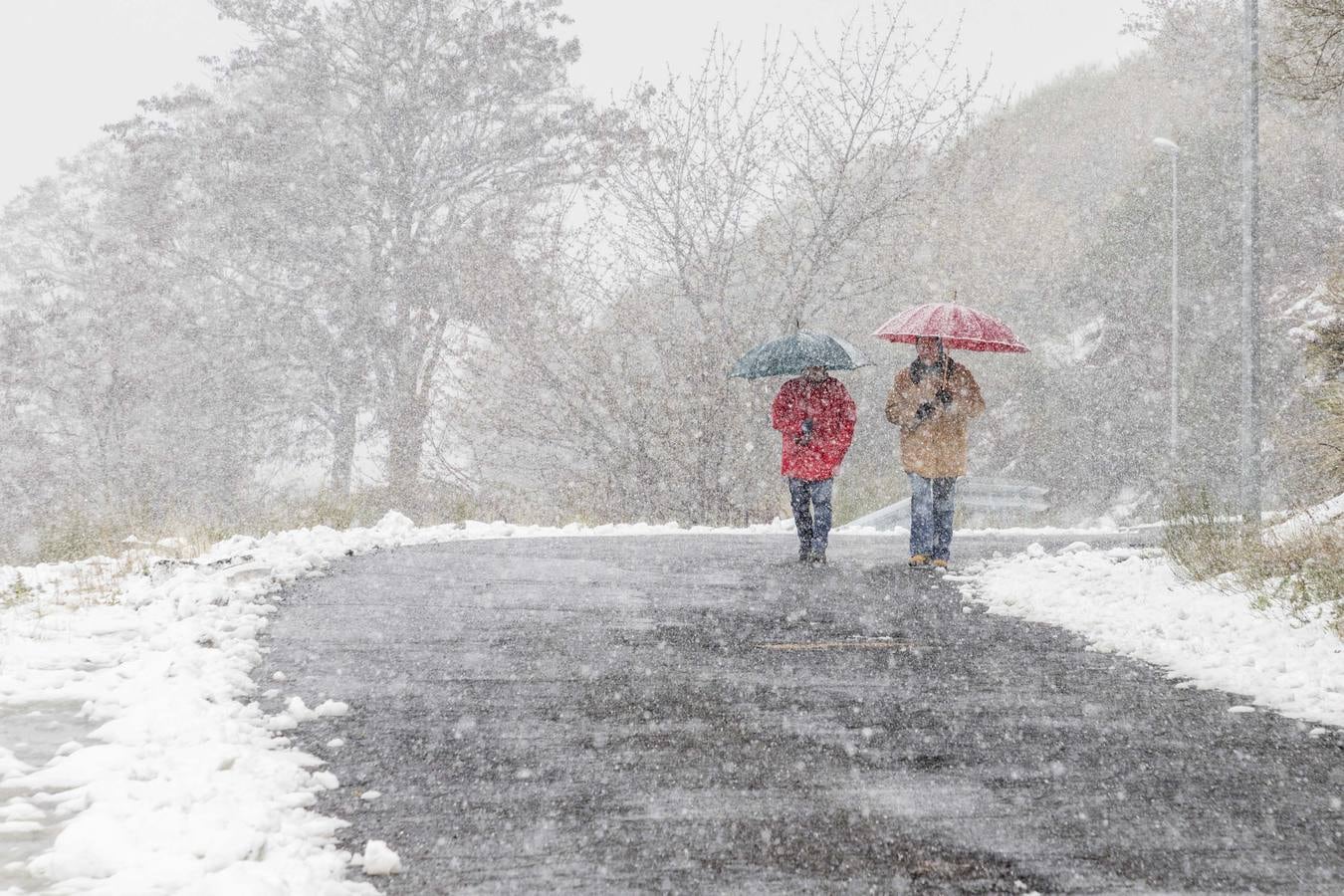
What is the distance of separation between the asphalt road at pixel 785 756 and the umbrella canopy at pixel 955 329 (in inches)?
105

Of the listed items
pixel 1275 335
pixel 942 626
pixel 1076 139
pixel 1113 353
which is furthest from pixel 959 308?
pixel 1076 139

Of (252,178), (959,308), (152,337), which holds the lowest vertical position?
(959,308)

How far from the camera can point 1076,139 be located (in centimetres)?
4450

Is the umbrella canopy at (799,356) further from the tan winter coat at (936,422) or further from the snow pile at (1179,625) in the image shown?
the snow pile at (1179,625)

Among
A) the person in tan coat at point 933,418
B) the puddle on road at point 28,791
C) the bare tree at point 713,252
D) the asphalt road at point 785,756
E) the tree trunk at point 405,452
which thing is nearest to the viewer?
the puddle on road at point 28,791

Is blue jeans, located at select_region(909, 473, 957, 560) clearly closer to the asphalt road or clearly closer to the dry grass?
the dry grass

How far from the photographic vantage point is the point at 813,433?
10.9 m

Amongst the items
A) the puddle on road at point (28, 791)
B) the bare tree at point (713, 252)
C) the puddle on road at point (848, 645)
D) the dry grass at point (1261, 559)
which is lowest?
the puddle on road at point (28, 791)

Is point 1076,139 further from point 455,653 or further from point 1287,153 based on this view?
point 455,653

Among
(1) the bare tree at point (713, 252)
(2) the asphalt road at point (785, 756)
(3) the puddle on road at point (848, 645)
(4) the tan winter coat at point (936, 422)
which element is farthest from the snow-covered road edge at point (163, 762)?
(1) the bare tree at point (713, 252)

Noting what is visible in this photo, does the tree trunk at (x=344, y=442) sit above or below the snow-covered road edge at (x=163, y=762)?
above

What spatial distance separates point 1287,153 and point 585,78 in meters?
17.1

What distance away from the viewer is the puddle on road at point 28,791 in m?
3.49

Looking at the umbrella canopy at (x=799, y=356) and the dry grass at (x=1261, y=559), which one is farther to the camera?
the umbrella canopy at (x=799, y=356)
